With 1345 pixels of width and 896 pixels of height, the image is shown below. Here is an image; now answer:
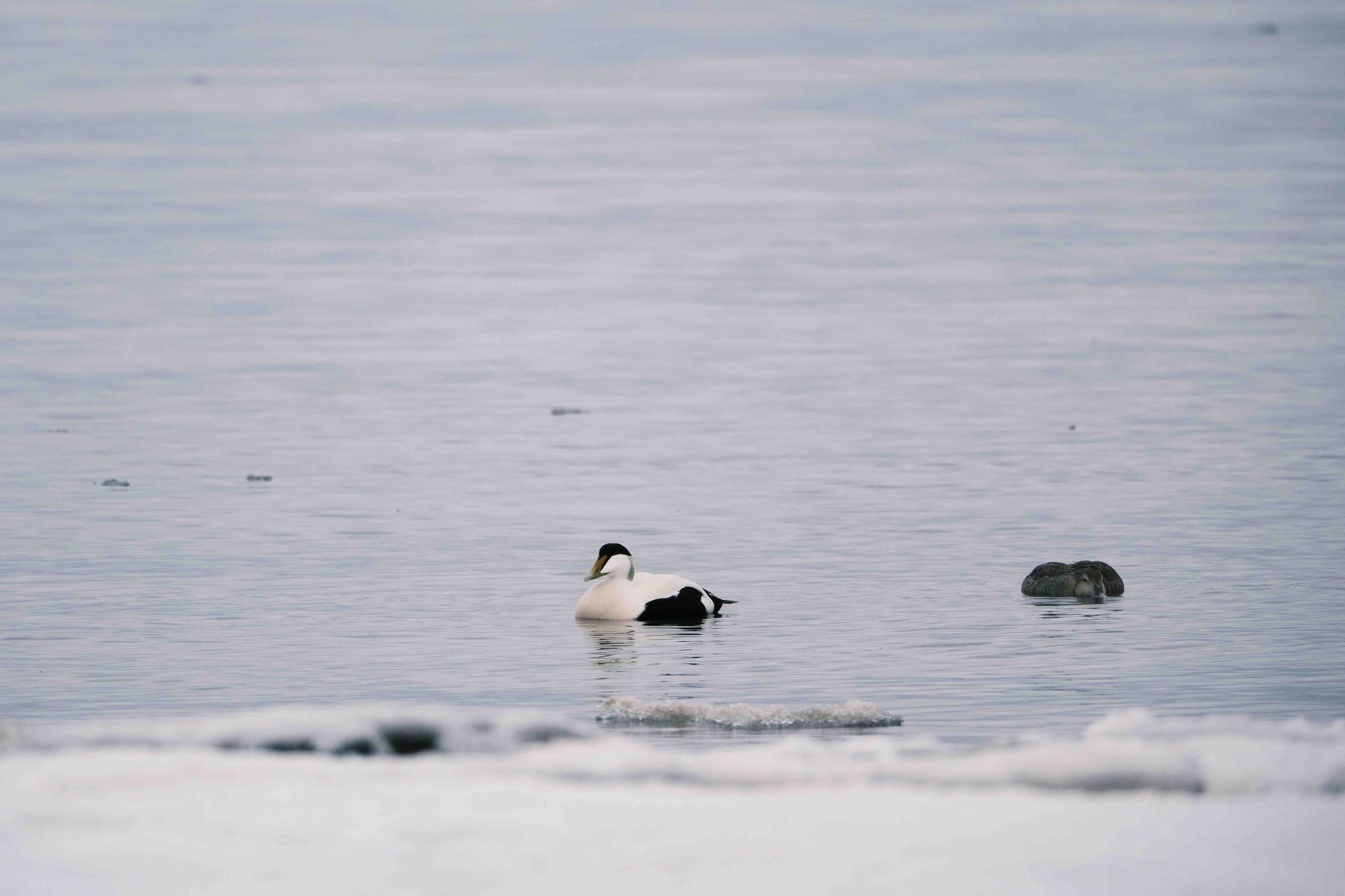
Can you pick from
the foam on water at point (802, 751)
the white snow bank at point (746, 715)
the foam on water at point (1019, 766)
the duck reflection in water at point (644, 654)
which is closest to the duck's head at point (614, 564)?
the duck reflection in water at point (644, 654)

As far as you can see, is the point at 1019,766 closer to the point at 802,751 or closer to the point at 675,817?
the point at 802,751

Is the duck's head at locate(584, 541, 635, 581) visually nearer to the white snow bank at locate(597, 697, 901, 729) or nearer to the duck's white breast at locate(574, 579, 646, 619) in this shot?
the duck's white breast at locate(574, 579, 646, 619)

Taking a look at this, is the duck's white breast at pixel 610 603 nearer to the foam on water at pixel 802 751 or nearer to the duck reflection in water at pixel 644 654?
the duck reflection in water at pixel 644 654

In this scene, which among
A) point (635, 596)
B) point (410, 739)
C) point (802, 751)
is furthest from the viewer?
point (635, 596)

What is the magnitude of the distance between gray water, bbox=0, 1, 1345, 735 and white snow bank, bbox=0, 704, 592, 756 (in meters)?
3.27

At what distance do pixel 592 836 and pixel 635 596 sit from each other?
30.6 ft

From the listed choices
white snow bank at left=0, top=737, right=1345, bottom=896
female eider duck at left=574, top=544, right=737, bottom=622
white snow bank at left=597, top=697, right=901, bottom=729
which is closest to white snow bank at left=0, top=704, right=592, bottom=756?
white snow bank at left=0, top=737, right=1345, bottom=896

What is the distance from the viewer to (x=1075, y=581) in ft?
50.9

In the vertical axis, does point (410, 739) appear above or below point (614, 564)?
below

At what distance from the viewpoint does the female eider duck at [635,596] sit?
15.6m

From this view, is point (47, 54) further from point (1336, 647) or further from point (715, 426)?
point (1336, 647)

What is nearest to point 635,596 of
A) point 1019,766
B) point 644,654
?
point 644,654

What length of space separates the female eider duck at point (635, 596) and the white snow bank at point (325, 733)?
7349 mm

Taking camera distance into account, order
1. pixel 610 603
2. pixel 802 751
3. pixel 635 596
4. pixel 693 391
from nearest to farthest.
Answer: pixel 802 751, pixel 610 603, pixel 635 596, pixel 693 391
